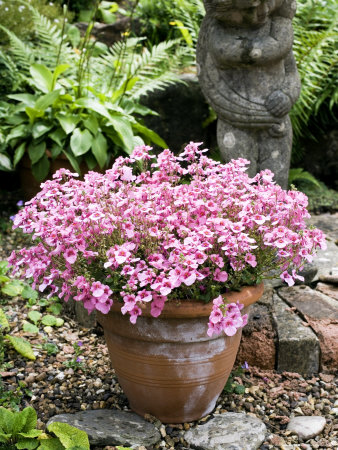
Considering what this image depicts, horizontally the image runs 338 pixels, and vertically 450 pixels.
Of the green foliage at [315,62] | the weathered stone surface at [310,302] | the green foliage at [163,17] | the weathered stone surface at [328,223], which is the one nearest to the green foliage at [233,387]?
the weathered stone surface at [310,302]

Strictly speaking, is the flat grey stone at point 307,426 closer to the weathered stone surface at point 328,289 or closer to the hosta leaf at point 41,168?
the weathered stone surface at point 328,289

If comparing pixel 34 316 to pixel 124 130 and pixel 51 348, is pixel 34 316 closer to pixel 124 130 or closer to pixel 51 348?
pixel 51 348

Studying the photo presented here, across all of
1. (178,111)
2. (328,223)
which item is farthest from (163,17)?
(328,223)

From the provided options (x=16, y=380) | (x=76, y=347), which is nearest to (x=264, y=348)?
(x=76, y=347)

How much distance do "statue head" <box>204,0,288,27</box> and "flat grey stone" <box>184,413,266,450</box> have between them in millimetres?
2259

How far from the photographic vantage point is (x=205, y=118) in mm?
6188

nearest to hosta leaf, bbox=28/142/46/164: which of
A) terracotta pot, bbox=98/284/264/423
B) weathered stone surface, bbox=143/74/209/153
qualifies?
weathered stone surface, bbox=143/74/209/153

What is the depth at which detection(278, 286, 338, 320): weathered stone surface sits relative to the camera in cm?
352

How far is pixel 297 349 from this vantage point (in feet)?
10.9

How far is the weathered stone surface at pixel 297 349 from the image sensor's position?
3309mm

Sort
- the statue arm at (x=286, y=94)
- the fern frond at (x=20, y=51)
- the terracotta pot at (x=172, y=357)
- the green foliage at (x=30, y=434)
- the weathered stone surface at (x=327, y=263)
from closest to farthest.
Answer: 1. the green foliage at (x=30, y=434)
2. the terracotta pot at (x=172, y=357)
3. the statue arm at (x=286, y=94)
4. the weathered stone surface at (x=327, y=263)
5. the fern frond at (x=20, y=51)

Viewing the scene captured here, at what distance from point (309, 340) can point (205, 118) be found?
336cm

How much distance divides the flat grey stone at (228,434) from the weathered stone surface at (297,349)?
56 cm

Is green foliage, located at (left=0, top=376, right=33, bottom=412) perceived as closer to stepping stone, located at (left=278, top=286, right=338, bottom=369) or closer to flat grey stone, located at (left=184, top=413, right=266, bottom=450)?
flat grey stone, located at (left=184, top=413, right=266, bottom=450)
